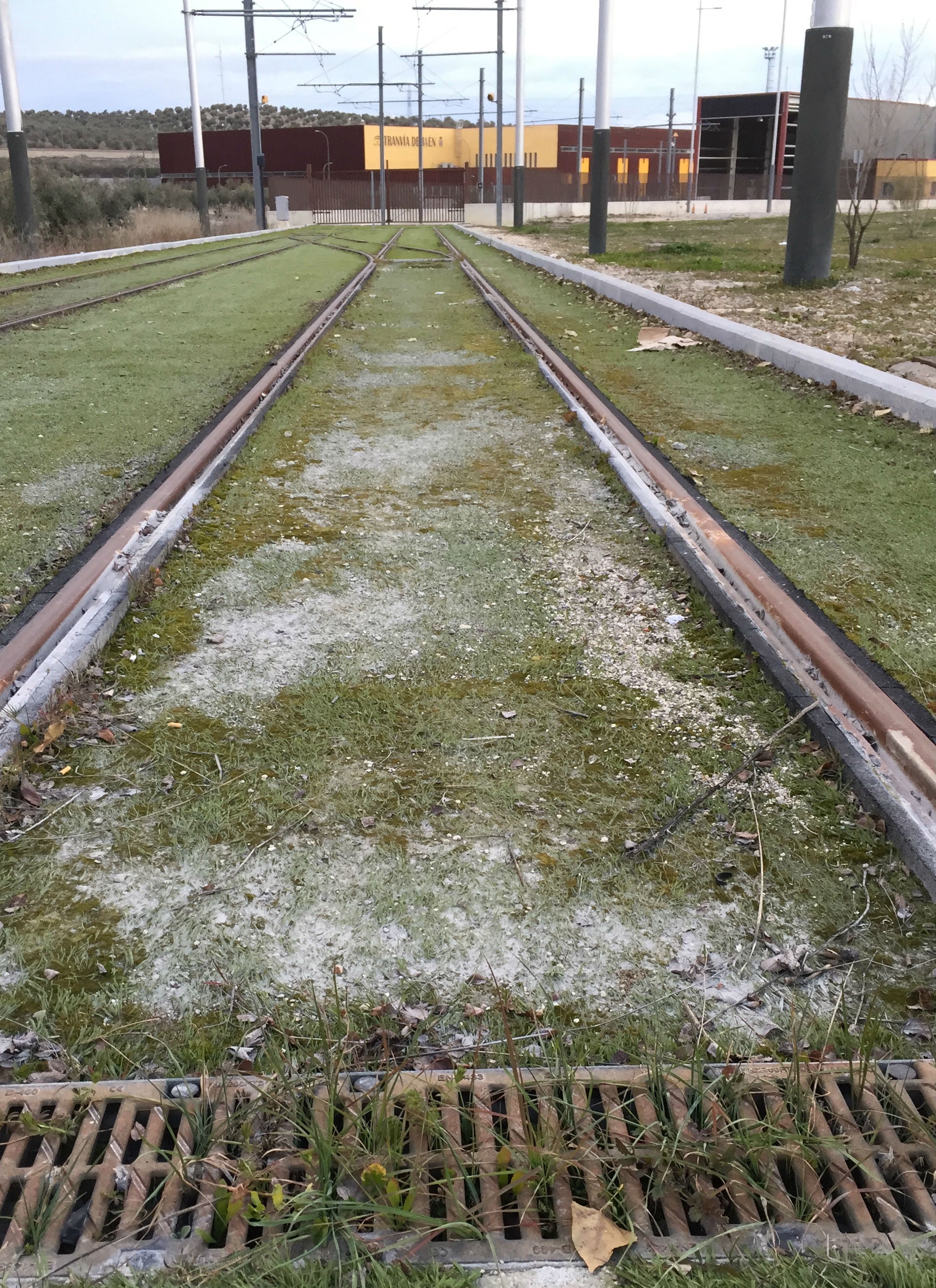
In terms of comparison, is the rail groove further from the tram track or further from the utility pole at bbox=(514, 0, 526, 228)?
the utility pole at bbox=(514, 0, 526, 228)

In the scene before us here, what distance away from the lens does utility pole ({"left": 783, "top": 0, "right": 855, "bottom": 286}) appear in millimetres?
12516

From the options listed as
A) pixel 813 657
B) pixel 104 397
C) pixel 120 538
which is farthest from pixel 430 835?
pixel 104 397

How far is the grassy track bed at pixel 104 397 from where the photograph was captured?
4895 mm

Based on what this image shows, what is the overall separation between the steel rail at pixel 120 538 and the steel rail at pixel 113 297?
4240 millimetres

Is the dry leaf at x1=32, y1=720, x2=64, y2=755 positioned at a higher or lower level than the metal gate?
lower

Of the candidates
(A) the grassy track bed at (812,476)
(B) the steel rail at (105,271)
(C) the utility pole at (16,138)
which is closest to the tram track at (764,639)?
(A) the grassy track bed at (812,476)

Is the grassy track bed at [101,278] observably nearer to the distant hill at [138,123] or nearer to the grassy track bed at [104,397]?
the grassy track bed at [104,397]

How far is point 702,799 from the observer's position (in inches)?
107

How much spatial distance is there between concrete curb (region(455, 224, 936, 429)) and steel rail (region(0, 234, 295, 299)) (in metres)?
8.95

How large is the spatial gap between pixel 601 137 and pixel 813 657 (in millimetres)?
18876

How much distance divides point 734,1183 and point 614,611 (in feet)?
8.66

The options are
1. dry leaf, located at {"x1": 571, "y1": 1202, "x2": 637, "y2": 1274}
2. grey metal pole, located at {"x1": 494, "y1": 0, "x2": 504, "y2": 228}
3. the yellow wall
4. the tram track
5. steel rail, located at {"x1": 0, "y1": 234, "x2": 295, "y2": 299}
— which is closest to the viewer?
dry leaf, located at {"x1": 571, "y1": 1202, "x2": 637, "y2": 1274}

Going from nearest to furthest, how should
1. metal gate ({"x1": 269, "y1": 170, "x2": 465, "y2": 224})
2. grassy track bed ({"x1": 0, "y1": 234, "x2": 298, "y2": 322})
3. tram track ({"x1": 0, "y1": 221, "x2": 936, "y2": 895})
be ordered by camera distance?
tram track ({"x1": 0, "y1": 221, "x2": 936, "y2": 895}) → grassy track bed ({"x1": 0, "y1": 234, "x2": 298, "y2": 322}) → metal gate ({"x1": 269, "y1": 170, "x2": 465, "y2": 224})

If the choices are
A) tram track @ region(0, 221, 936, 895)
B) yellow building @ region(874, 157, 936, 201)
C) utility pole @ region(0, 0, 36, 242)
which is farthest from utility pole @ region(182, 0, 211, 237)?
tram track @ region(0, 221, 936, 895)
